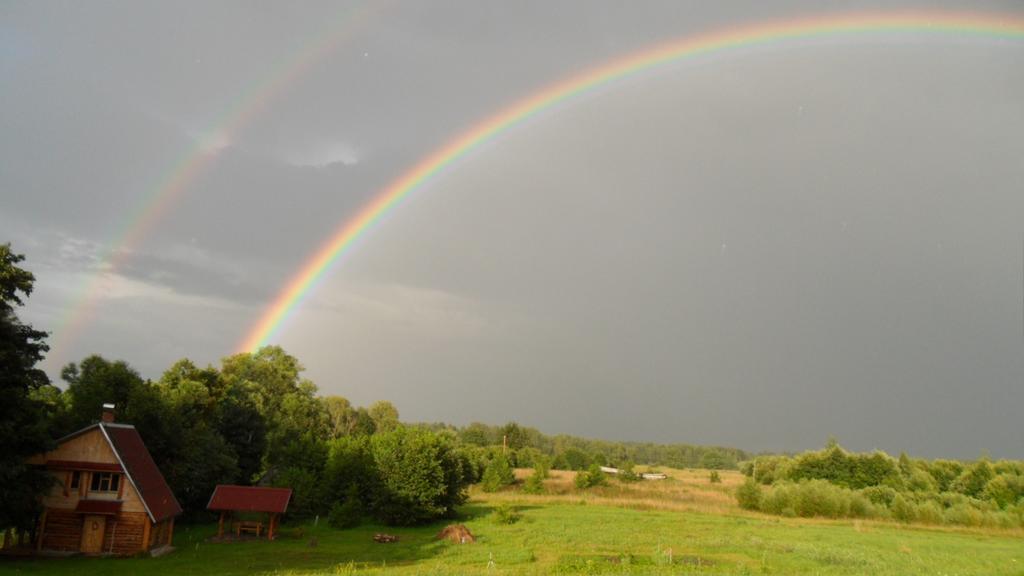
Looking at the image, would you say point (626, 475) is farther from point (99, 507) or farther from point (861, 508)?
point (99, 507)

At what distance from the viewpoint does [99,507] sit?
30859mm

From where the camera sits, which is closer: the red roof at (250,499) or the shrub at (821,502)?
the red roof at (250,499)

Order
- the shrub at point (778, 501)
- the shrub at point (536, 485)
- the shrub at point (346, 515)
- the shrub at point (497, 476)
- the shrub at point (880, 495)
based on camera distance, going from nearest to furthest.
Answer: the shrub at point (346, 515) < the shrub at point (778, 501) < the shrub at point (880, 495) < the shrub at point (536, 485) < the shrub at point (497, 476)

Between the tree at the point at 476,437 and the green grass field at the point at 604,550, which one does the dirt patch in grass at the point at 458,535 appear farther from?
the tree at the point at 476,437

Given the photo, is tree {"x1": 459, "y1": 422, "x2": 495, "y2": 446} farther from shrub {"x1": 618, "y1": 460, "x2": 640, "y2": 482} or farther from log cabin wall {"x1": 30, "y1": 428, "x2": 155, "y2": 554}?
log cabin wall {"x1": 30, "y1": 428, "x2": 155, "y2": 554}

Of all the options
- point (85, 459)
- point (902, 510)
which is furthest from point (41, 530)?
point (902, 510)

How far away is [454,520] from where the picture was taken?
46094 mm

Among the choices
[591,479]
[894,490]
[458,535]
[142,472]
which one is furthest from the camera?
[591,479]

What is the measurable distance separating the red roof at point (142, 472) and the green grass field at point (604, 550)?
7.62ft

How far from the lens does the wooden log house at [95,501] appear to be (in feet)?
101

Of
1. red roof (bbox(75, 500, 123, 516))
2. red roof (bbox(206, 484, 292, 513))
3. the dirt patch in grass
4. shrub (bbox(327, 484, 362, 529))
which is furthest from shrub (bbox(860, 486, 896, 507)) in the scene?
red roof (bbox(75, 500, 123, 516))

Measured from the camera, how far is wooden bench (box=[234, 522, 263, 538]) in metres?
37.7

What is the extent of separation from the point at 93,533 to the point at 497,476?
4499cm

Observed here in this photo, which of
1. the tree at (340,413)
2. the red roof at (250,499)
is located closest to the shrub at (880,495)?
the red roof at (250,499)
